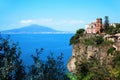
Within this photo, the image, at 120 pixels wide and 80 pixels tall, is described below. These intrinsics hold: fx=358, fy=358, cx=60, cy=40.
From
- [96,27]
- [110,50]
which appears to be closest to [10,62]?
[110,50]

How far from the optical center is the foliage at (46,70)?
1086 centimetres

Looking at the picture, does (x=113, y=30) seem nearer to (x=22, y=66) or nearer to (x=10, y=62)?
(x=22, y=66)

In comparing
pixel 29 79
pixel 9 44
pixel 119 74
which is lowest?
pixel 119 74

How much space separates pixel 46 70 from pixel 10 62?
1302 mm

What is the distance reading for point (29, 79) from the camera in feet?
35.1

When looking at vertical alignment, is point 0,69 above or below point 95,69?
above

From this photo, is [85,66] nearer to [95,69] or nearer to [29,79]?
[95,69]

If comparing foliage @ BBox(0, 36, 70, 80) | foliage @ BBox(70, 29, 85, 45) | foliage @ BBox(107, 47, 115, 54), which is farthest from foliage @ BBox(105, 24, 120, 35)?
foliage @ BBox(0, 36, 70, 80)

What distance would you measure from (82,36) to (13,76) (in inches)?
1326

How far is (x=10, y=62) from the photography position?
34.4ft

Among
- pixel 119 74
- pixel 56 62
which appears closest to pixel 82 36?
pixel 119 74

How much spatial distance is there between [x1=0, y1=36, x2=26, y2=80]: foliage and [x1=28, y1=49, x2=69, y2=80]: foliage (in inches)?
14.5

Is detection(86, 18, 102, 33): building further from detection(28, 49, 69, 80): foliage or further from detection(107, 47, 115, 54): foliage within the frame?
detection(28, 49, 69, 80): foliage

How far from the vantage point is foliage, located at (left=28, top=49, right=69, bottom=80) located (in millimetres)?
10865
